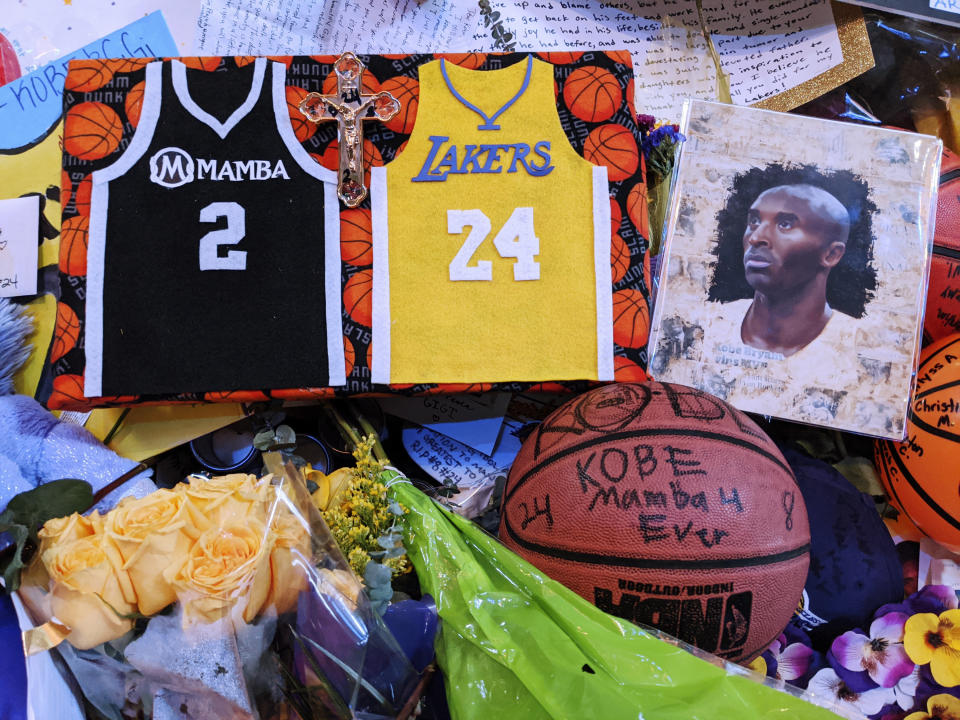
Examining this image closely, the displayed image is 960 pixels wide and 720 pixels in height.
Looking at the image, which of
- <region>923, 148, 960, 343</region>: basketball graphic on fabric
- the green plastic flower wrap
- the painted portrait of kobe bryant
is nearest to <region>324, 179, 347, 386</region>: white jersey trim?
the green plastic flower wrap

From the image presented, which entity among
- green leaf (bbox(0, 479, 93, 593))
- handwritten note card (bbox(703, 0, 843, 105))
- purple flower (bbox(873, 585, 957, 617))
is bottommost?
purple flower (bbox(873, 585, 957, 617))

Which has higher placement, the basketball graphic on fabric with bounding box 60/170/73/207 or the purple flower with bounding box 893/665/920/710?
the basketball graphic on fabric with bounding box 60/170/73/207

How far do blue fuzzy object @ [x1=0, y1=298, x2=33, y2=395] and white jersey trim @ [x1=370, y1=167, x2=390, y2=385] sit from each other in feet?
2.09

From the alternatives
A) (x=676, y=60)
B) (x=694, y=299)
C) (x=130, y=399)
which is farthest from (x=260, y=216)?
(x=676, y=60)

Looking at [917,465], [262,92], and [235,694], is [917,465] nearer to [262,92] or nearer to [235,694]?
[235,694]

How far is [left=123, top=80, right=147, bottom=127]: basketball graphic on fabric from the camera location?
3.94 ft

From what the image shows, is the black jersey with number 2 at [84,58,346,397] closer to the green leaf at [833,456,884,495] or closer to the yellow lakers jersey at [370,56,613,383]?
the yellow lakers jersey at [370,56,613,383]

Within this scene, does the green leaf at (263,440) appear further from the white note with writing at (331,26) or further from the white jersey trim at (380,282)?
the white note with writing at (331,26)

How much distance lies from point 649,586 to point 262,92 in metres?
0.99

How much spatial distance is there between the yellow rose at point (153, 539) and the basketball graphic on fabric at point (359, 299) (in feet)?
1.49

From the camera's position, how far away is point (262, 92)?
47.8 inches

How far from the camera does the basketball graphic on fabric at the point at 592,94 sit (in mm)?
1238

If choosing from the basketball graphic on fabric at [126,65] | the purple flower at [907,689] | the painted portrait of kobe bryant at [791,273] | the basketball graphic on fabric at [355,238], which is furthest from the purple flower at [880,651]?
the basketball graphic on fabric at [126,65]

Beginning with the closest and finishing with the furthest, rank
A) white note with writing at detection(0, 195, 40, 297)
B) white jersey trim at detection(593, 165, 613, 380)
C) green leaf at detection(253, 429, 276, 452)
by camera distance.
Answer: green leaf at detection(253, 429, 276, 452) → white jersey trim at detection(593, 165, 613, 380) → white note with writing at detection(0, 195, 40, 297)
